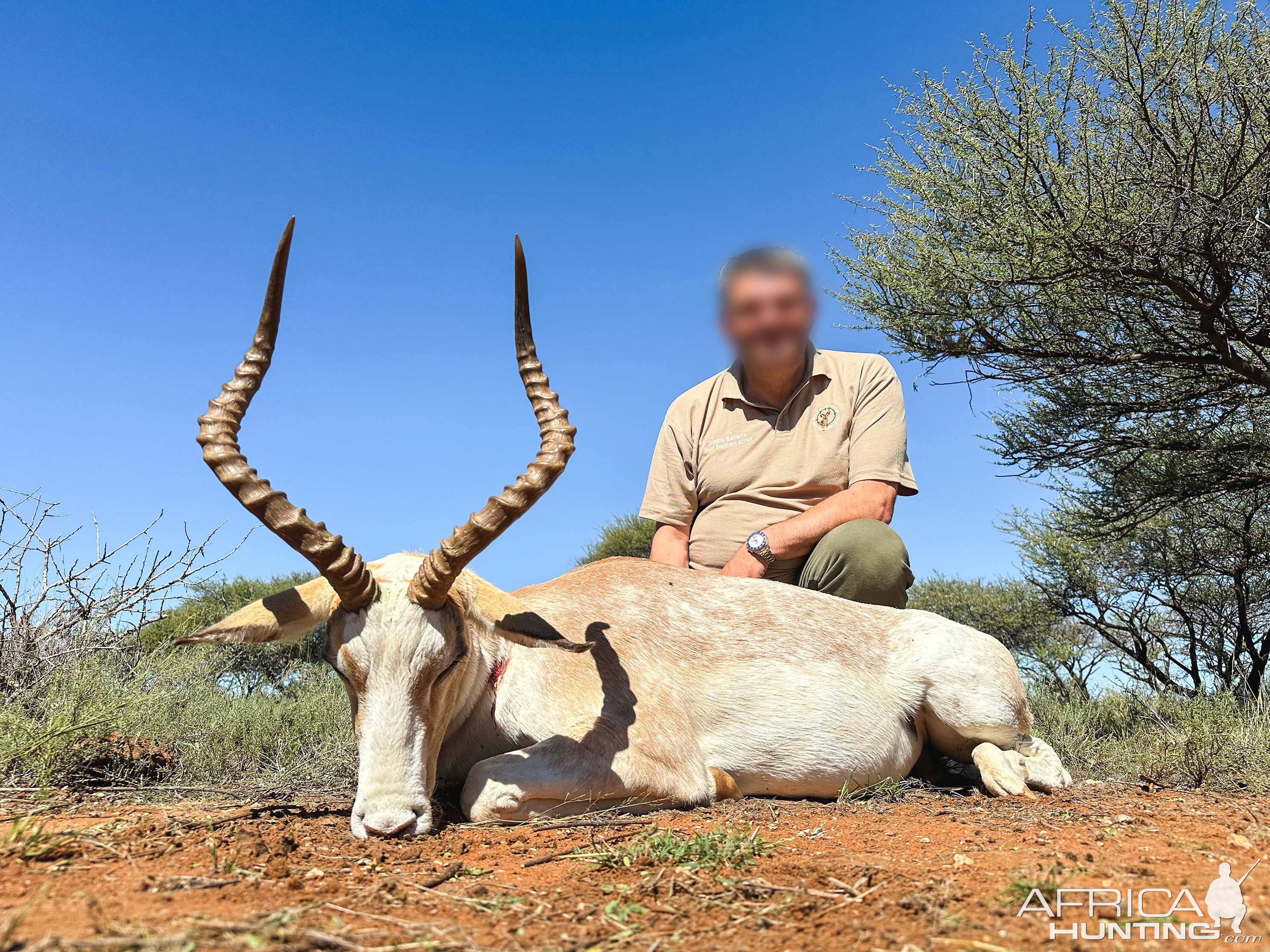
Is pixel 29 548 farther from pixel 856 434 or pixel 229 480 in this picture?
pixel 856 434

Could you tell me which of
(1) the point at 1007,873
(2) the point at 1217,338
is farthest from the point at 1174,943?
(2) the point at 1217,338

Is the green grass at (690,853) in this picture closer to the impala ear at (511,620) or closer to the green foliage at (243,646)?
the impala ear at (511,620)

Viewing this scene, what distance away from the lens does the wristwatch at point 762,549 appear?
5.90m

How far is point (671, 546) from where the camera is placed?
6.65 m

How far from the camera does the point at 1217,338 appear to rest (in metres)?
9.18

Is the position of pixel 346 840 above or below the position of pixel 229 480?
below

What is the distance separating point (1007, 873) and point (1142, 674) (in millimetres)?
12757

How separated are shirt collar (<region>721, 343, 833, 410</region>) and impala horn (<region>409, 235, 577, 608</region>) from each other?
261 cm

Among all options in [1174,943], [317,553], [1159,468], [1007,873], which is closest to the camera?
[1174,943]

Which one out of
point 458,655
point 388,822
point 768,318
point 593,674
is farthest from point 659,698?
point 768,318

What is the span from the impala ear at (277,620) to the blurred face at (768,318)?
3687 millimetres

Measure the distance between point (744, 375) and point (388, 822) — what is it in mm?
4360

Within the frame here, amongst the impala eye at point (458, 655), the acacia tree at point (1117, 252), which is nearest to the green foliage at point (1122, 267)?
the acacia tree at point (1117, 252)

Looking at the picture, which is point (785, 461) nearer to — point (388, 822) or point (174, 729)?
point (388, 822)
